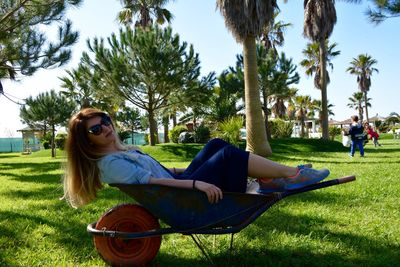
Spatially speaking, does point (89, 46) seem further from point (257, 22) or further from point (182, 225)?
point (182, 225)

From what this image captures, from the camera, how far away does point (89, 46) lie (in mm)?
21562

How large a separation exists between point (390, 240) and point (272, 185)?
1207 mm

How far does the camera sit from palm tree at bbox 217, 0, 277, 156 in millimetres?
13734

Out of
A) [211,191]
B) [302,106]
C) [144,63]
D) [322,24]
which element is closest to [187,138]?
[144,63]

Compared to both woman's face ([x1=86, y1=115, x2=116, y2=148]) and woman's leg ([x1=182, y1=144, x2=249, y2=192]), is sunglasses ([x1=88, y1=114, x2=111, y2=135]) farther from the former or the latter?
woman's leg ([x1=182, y1=144, x2=249, y2=192])

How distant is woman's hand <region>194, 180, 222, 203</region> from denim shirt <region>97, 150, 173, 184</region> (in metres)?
0.38

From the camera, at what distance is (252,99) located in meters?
13.8

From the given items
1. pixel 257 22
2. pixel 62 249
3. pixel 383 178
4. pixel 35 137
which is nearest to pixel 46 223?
pixel 62 249

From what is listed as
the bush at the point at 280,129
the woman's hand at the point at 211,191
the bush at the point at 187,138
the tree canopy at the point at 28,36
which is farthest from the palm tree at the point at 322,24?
the woman's hand at the point at 211,191

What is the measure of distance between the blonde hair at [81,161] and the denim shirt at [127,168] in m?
0.13

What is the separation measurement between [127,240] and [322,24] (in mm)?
23049

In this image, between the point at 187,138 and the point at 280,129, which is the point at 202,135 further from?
the point at 280,129

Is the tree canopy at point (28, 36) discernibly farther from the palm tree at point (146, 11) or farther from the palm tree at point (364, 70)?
the palm tree at point (364, 70)

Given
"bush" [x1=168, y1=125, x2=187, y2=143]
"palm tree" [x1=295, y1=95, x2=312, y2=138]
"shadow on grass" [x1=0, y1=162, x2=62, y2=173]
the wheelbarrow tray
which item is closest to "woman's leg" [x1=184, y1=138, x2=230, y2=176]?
the wheelbarrow tray
